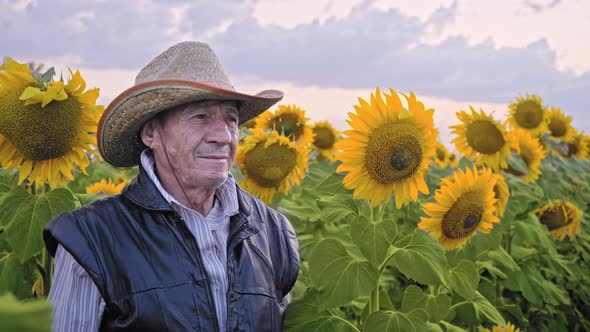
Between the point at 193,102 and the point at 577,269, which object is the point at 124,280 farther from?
the point at 577,269

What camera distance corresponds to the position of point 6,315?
0.62 meters

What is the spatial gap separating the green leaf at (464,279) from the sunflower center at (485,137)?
1827mm

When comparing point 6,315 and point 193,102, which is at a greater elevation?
point 193,102

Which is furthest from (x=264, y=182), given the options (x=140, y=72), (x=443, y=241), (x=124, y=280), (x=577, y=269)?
(x=577, y=269)

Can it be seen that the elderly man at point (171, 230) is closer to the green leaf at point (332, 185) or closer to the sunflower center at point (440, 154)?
the green leaf at point (332, 185)

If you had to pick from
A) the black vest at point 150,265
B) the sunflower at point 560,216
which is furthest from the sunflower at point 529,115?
the black vest at point 150,265

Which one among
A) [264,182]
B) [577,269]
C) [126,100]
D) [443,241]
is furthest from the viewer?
[577,269]

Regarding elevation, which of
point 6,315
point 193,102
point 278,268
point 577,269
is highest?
point 193,102

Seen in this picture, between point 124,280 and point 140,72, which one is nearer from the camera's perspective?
point 124,280

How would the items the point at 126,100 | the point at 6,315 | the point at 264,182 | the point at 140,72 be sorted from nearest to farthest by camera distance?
the point at 6,315
the point at 126,100
the point at 140,72
the point at 264,182

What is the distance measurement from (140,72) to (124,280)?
0.86m

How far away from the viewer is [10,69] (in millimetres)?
2799

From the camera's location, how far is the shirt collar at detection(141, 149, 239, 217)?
2443mm

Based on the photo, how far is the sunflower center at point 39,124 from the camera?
2.77 m
